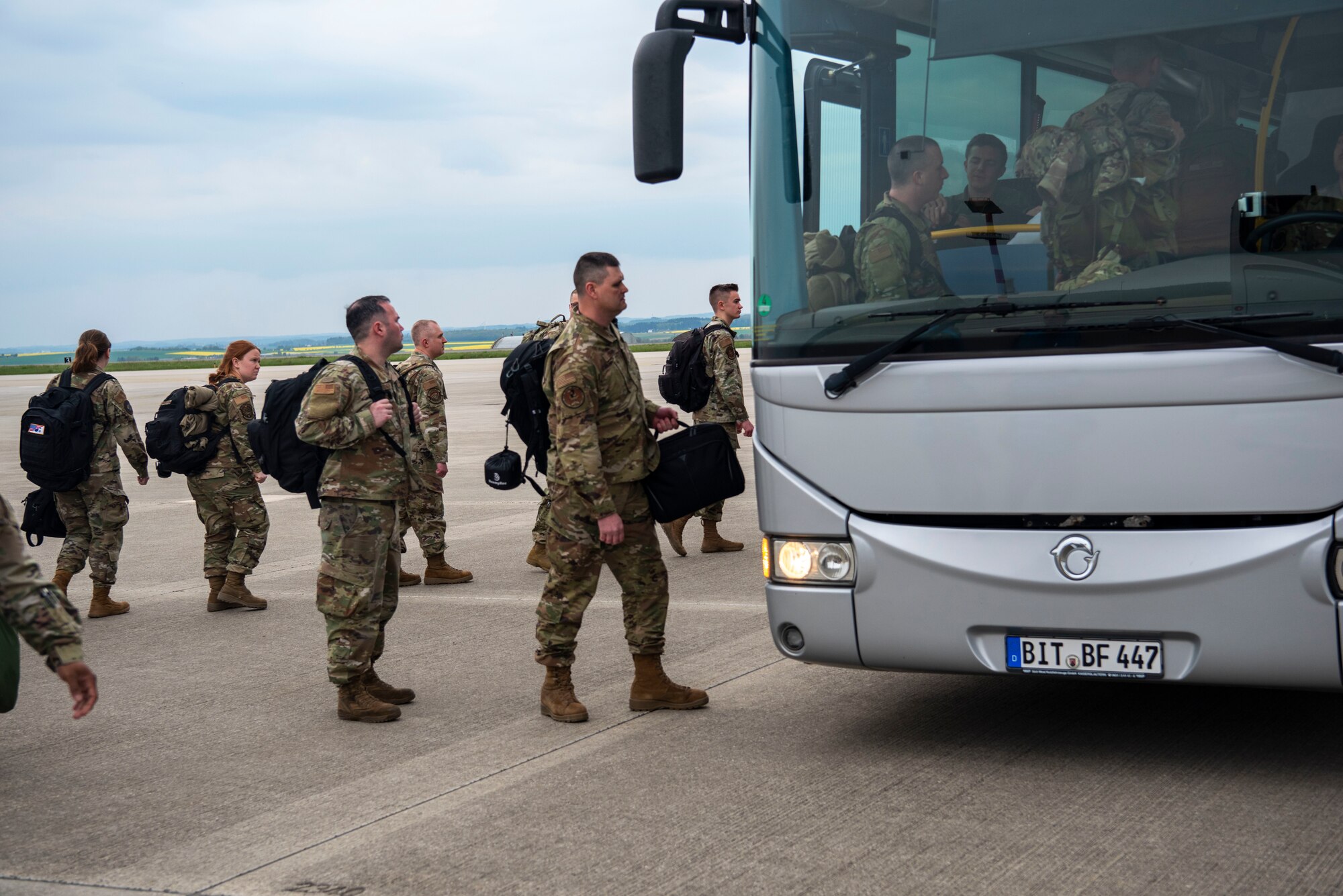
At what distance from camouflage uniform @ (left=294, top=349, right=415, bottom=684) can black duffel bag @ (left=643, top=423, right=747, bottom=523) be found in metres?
1.17

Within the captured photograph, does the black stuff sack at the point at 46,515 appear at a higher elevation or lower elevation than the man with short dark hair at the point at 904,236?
lower

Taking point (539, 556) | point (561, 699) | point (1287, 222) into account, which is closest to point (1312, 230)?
point (1287, 222)

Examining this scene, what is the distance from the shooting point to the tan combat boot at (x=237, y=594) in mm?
9094

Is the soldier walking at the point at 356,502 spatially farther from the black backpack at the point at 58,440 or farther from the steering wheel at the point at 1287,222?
the steering wheel at the point at 1287,222

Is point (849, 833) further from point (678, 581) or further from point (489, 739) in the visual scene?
point (678, 581)

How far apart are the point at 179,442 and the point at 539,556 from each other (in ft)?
8.20

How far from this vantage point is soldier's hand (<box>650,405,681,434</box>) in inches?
240

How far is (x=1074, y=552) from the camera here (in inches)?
184

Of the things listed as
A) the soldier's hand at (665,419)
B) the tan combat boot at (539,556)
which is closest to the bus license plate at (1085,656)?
the soldier's hand at (665,419)

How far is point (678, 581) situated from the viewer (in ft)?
30.9

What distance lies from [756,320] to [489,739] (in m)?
2.03

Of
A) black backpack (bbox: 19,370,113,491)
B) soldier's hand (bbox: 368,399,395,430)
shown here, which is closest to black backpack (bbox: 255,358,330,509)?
soldier's hand (bbox: 368,399,395,430)

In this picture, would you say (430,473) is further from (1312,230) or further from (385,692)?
(1312,230)

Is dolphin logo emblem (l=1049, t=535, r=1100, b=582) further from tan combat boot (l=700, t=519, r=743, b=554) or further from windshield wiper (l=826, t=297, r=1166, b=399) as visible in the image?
tan combat boot (l=700, t=519, r=743, b=554)
